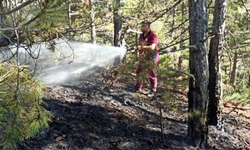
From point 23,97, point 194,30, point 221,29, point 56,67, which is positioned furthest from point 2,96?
point 56,67

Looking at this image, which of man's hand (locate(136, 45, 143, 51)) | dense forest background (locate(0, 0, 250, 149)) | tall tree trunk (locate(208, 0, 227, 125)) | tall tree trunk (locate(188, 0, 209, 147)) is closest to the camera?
dense forest background (locate(0, 0, 250, 149))

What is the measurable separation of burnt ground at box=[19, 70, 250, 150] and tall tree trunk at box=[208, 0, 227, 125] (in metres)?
0.40

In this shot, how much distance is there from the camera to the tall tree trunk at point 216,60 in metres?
4.62

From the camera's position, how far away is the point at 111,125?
479 centimetres

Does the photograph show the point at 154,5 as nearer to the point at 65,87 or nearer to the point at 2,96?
the point at 65,87

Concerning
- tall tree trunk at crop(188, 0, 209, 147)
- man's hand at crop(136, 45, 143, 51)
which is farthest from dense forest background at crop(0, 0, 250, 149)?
man's hand at crop(136, 45, 143, 51)

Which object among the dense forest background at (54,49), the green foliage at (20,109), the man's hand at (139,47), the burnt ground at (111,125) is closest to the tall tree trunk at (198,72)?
the dense forest background at (54,49)

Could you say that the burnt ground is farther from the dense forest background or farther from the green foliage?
the green foliage

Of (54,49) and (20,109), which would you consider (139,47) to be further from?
(20,109)

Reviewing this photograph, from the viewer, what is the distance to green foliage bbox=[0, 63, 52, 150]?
206 centimetres

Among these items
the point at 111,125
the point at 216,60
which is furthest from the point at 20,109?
the point at 216,60

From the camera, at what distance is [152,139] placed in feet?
14.9

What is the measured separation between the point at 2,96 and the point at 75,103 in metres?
3.41

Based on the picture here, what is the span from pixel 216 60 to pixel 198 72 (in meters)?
1.11
